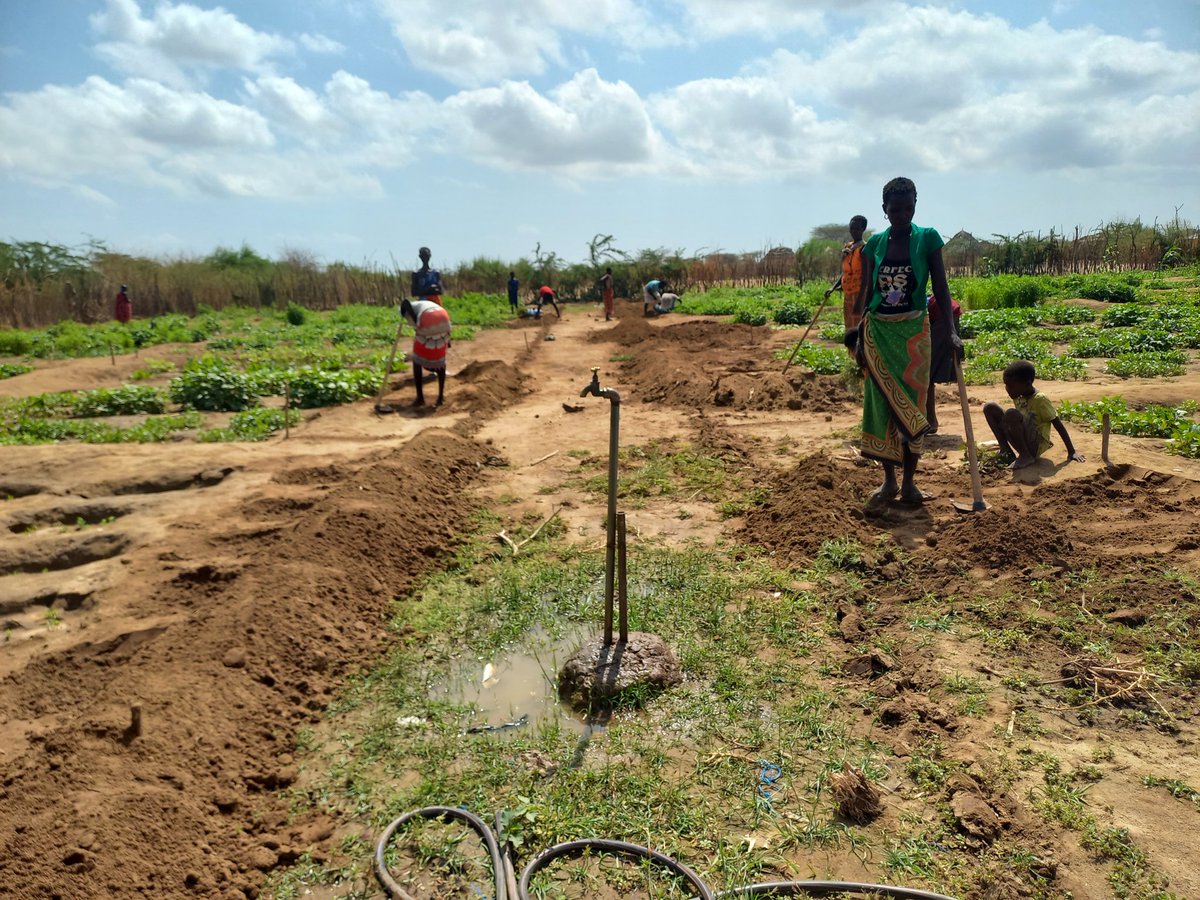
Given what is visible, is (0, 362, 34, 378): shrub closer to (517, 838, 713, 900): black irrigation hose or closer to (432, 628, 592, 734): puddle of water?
(432, 628, 592, 734): puddle of water

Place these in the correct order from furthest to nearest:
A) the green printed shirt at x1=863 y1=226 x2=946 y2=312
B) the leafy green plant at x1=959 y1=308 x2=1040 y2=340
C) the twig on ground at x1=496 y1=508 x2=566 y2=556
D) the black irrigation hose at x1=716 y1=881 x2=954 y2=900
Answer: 1. the leafy green plant at x1=959 y1=308 x2=1040 y2=340
2. the twig on ground at x1=496 y1=508 x2=566 y2=556
3. the green printed shirt at x1=863 y1=226 x2=946 y2=312
4. the black irrigation hose at x1=716 y1=881 x2=954 y2=900

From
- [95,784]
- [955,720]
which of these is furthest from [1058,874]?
[95,784]

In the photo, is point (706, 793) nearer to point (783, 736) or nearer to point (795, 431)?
point (783, 736)

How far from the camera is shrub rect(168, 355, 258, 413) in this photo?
10.7 m

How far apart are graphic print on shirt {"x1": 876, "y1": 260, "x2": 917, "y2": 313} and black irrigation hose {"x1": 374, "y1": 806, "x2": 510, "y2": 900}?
4088 millimetres

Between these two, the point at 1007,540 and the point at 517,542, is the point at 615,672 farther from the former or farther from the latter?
the point at 1007,540

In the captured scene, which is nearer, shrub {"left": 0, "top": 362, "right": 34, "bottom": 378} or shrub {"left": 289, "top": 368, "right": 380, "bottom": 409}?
shrub {"left": 289, "top": 368, "right": 380, "bottom": 409}

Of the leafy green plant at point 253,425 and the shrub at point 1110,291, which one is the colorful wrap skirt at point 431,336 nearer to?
the leafy green plant at point 253,425

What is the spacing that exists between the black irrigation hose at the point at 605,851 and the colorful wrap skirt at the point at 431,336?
24.6 feet

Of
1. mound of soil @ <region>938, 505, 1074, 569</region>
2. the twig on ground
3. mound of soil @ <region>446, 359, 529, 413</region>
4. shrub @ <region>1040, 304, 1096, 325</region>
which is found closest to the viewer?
mound of soil @ <region>938, 505, 1074, 569</region>

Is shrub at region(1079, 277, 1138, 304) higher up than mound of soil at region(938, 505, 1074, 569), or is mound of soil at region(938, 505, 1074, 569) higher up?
shrub at region(1079, 277, 1138, 304)

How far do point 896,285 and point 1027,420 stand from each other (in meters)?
1.83

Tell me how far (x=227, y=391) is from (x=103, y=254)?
80.2 feet

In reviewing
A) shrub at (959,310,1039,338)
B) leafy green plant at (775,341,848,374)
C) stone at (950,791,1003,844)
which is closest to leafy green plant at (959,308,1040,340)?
shrub at (959,310,1039,338)
